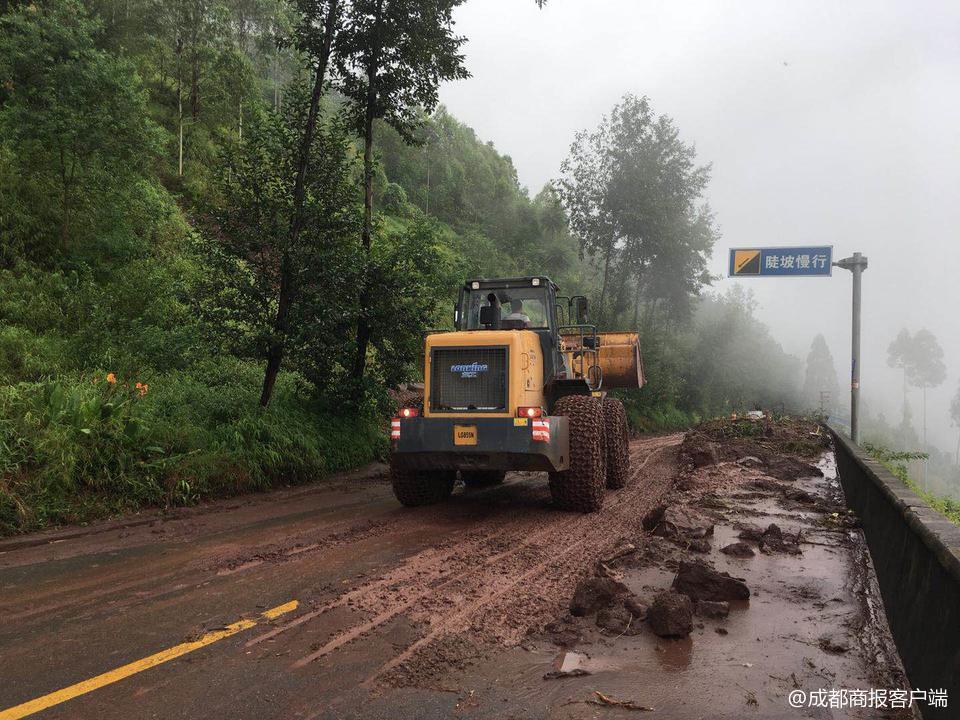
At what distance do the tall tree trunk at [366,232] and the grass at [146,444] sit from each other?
48.3 inches

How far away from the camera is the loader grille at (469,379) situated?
25.6 feet

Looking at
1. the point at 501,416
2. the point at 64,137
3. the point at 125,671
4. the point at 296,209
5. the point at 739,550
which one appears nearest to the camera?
the point at 125,671

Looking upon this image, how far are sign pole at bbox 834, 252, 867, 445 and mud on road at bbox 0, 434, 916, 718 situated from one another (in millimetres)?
5791

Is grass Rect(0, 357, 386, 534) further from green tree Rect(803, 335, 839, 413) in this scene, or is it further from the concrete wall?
green tree Rect(803, 335, 839, 413)

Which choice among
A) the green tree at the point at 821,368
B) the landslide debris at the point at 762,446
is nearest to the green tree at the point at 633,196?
the landslide debris at the point at 762,446

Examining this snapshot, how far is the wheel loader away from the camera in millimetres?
7570

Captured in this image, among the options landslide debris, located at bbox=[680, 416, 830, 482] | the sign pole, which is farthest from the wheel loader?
the sign pole

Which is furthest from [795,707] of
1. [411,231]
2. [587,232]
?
[587,232]

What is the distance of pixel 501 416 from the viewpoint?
760 centimetres

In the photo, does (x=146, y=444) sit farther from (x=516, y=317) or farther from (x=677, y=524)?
(x=677, y=524)

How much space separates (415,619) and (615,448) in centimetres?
642

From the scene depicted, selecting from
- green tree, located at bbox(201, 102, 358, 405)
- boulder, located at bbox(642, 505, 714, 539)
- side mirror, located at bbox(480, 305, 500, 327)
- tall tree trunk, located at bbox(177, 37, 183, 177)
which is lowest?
boulder, located at bbox(642, 505, 714, 539)

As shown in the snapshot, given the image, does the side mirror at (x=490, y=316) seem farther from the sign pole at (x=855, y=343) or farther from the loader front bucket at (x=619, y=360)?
the sign pole at (x=855, y=343)

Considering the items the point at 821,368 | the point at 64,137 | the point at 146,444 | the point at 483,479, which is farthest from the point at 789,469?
the point at 821,368
